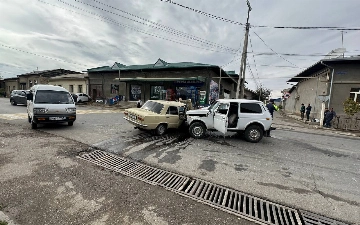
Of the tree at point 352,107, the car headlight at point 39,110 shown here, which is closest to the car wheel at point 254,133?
the car headlight at point 39,110

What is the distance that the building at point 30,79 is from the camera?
36.9m

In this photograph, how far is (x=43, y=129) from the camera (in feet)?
25.6

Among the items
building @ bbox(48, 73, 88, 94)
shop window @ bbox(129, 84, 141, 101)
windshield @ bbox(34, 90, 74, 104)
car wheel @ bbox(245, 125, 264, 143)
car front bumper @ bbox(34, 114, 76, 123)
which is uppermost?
building @ bbox(48, 73, 88, 94)

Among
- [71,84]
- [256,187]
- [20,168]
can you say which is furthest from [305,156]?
[71,84]

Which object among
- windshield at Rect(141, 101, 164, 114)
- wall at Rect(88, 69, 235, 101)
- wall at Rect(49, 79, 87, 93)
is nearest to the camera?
windshield at Rect(141, 101, 164, 114)

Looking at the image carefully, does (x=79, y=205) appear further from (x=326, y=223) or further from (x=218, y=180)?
(x=326, y=223)

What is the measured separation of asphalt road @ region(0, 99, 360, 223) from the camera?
11.7 ft

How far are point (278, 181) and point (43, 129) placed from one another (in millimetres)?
9145

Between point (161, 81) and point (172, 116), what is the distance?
14.7 metres

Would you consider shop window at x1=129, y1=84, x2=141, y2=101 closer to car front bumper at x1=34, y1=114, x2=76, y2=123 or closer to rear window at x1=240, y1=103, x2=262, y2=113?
car front bumper at x1=34, y1=114, x2=76, y2=123

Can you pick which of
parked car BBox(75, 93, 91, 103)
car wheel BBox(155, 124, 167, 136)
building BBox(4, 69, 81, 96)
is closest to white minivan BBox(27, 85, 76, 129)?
car wheel BBox(155, 124, 167, 136)

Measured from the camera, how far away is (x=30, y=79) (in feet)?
129

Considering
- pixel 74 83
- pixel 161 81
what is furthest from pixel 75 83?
pixel 161 81

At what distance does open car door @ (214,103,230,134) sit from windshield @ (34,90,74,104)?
23.0ft
